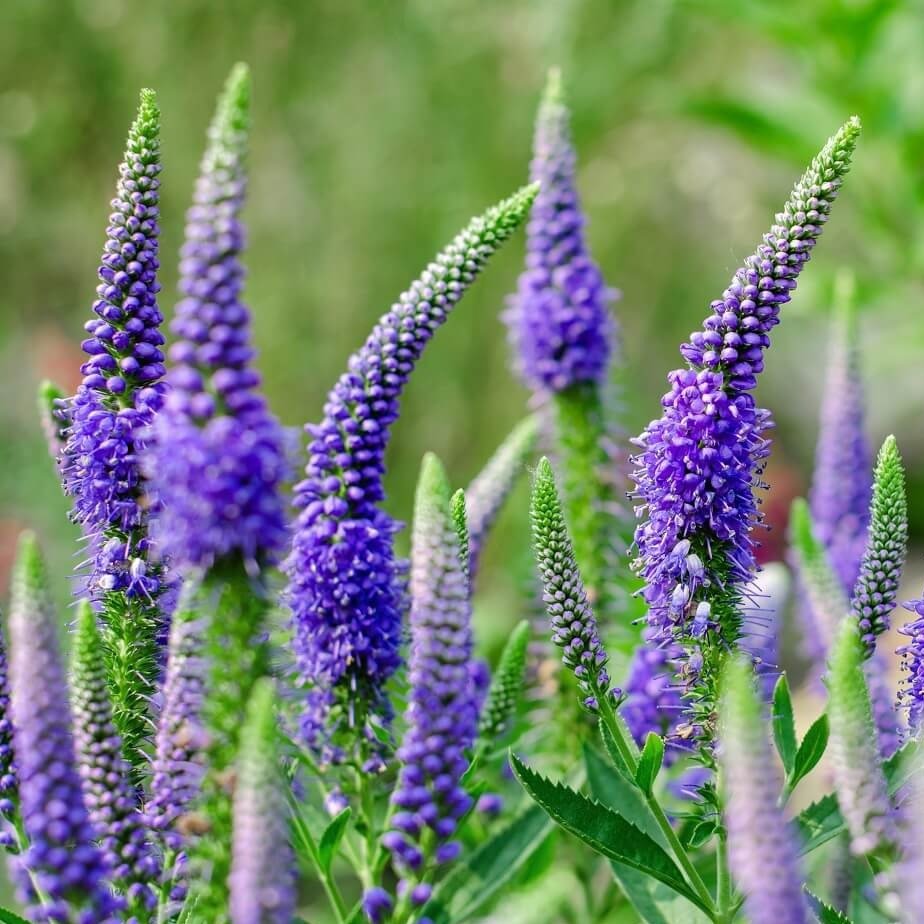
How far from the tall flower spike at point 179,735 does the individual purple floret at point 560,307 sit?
2114 millimetres

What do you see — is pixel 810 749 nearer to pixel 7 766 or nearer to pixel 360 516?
pixel 360 516

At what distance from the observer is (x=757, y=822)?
1.56 meters

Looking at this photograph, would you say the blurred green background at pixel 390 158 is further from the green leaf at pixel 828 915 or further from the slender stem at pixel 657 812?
the green leaf at pixel 828 915

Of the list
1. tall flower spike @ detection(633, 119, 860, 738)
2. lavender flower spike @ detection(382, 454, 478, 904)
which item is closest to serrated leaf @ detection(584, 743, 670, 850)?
tall flower spike @ detection(633, 119, 860, 738)

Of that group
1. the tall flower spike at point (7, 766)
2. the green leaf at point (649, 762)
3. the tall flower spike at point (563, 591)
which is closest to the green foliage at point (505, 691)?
the tall flower spike at point (563, 591)

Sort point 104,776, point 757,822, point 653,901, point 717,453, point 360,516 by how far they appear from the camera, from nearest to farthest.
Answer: point 757,822
point 104,776
point 717,453
point 360,516
point 653,901

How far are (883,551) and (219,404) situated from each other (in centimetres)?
138

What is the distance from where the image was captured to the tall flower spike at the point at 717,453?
2199mm

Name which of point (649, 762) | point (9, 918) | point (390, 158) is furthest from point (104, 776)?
point (390, 158)

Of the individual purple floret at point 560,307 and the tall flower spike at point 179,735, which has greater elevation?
the individual purple floret at point 560,307

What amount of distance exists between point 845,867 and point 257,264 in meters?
9.92

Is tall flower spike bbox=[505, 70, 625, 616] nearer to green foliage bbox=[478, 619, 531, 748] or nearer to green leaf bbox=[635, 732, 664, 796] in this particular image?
green foliage bbox=[478, 619, 531, 748]

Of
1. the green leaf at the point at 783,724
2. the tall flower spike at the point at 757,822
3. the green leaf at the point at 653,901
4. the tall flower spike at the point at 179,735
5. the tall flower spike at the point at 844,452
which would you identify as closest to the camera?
the tall flower spike at the point at 757,822

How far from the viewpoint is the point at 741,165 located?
12.9 meters
